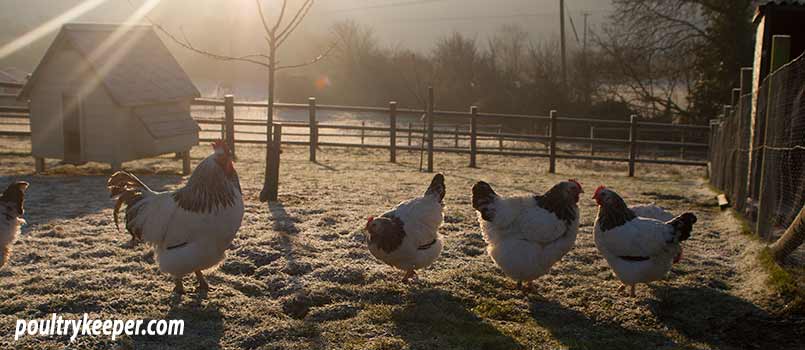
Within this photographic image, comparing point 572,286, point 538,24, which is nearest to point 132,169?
point 572,286

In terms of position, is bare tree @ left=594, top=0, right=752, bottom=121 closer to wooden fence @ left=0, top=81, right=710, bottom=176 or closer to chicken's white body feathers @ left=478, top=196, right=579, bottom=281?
wooden fence @ left=0, top=81, right=710, bottom=176

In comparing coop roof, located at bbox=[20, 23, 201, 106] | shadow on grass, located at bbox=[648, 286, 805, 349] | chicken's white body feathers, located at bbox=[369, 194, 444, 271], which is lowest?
shadow on grass, located at bbox=[648, 286, 805, 349]

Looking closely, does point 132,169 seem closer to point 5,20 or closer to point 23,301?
point 23,301

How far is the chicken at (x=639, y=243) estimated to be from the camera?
4590 mm

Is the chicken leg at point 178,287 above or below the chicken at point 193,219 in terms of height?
below

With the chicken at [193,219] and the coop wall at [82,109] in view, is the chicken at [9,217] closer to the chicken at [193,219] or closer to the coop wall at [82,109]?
the chicken at [193,219]

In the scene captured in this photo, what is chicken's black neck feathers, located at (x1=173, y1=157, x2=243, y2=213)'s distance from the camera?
4371 millimetres

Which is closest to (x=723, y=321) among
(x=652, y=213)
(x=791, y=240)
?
(x=791, y=240)

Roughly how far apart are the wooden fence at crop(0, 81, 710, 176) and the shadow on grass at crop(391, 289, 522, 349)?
626 centimetres

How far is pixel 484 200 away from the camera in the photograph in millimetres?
4953

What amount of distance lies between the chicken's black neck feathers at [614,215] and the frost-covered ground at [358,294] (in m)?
0.55

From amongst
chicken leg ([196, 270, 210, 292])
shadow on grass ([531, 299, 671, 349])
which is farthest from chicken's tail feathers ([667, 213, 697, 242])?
chicken leg ([196, 270, 210, 292])

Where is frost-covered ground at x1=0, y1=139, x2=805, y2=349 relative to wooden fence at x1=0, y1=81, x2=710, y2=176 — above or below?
below

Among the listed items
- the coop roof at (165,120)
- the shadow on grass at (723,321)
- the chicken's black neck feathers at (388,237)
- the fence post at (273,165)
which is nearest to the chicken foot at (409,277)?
the chicken's black neck feathers at (388,237)
